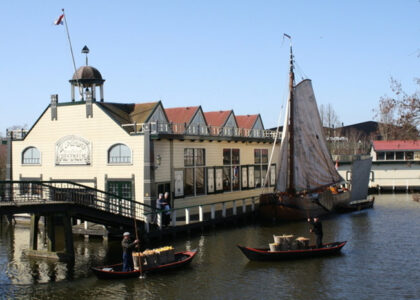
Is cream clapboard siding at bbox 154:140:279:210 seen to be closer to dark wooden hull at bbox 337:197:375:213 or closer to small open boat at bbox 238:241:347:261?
dark wooden hull at bbox 337:197:375:213

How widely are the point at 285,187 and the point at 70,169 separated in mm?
17552

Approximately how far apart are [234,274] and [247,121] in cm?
3382

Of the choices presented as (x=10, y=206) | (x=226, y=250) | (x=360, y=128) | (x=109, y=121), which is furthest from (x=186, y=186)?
(x=360, y=128)

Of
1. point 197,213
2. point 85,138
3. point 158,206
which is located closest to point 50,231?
point 158,206

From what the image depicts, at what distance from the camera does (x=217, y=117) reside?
51.5 metres

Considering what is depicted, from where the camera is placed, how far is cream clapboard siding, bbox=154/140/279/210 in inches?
1385

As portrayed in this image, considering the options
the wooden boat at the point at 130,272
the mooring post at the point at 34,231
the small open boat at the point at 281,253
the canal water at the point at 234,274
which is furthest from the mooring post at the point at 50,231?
the small open boat at the point at 281,253

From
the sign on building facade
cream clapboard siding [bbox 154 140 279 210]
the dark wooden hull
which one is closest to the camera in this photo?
cream clapboard siding [bbox 154 140 279 210]

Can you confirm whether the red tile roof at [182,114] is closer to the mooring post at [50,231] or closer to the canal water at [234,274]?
the canal water at [234,274]

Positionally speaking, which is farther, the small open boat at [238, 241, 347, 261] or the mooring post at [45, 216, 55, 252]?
the mooring post at [45, 216, 55, 252]

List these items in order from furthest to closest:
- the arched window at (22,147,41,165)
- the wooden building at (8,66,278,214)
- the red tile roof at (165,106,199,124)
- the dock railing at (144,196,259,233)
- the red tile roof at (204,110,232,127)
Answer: the red tile roof at (204,110,232,127), the red tile roof at (165,106,199,124), the arched window at (22,147,41,165), the wooden building at (8,66,278,214), the dock railing at (144,196,259,233)

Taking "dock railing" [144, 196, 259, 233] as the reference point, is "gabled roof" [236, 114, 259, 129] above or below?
above

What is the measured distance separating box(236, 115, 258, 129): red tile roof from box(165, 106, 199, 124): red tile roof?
1040cm

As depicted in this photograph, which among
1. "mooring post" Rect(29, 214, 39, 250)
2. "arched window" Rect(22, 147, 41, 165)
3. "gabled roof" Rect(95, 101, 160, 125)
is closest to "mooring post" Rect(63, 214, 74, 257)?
"mooring post" Rect(29, 214, 39, 250)
